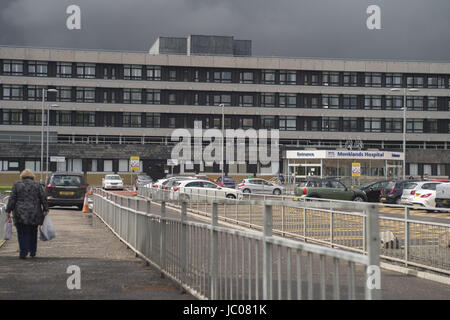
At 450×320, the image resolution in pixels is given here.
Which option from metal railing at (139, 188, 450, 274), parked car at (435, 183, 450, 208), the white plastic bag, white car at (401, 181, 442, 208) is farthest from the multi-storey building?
the white plastic bag

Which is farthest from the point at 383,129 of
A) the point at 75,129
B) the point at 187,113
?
the point at 75,129

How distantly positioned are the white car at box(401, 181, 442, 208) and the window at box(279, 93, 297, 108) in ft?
173

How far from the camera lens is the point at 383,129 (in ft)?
281

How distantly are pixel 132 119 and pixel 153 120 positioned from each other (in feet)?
8.45

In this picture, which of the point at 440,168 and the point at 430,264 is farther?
the point at 440,168

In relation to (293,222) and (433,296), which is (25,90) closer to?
(293,222)

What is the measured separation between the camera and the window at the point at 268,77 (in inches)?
3310

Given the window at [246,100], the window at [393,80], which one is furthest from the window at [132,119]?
the window at [393,80]

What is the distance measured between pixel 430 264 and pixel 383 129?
252 ft

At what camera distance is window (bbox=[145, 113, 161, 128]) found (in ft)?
267

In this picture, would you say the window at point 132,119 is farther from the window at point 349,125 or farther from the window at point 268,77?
the window at point 349,125

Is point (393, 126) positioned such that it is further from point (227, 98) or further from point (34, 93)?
point (34, 93)

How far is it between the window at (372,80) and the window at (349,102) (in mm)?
2404
